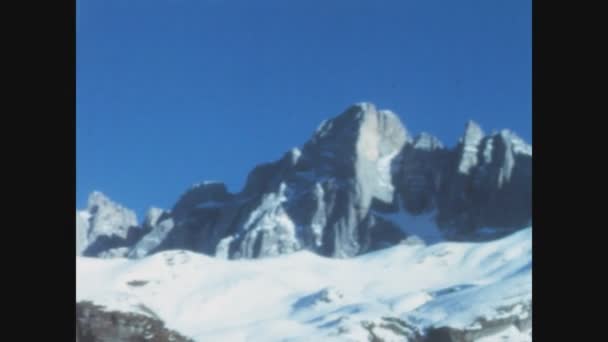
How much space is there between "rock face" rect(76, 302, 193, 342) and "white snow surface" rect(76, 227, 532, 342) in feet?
7.60

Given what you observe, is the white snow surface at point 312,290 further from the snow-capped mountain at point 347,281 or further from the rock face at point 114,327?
the rock face at point 114,327

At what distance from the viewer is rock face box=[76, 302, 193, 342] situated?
229ft

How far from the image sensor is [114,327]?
234ft

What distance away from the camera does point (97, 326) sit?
70.2 metres

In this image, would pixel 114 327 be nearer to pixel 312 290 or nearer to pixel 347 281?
pixel 312 290

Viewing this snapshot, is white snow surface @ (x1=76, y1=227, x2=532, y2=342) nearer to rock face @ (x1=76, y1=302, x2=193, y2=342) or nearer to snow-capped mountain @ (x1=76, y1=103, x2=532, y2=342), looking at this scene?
snow-capped mountain @ (x1=76, y1=103, x2=532, y2=342)

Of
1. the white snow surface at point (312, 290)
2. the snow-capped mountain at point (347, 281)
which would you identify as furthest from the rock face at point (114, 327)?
the white snow surface at point (312, 290)

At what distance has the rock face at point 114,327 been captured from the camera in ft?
229

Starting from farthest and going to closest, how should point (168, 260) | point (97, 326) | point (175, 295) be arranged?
point (168, 260)
point (175, 295)
point (97, 326)

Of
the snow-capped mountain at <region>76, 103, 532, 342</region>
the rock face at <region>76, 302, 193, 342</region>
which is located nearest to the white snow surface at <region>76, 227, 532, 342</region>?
the snow-capped mountain at <region>76, 103, 532, 342</region>
